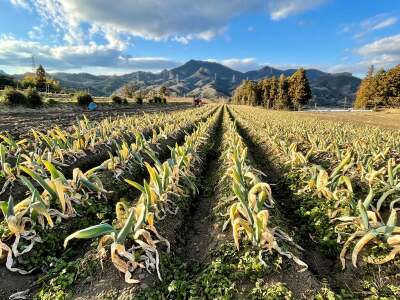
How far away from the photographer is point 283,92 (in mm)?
Result: 52281

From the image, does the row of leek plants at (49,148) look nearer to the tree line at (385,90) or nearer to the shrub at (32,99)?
the shrub at (32,99)

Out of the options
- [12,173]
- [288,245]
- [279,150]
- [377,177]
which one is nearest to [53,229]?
[12,173]

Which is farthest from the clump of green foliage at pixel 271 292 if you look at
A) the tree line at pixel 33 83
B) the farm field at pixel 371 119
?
the tree line at pixel 33 83

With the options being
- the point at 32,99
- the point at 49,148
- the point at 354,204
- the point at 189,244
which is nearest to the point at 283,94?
the point at 32,99

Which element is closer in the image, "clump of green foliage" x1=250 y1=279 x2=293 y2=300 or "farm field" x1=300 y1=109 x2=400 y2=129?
"clump of green foliage" x1=250 y1=279 x2=293 y2=300

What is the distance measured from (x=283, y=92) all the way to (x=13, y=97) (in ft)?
146

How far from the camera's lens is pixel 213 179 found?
6395mm

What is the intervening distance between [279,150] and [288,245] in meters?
5.06

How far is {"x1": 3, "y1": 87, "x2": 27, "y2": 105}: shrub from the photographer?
17812 mm

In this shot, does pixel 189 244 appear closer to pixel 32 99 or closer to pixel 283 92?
pixel 32 99

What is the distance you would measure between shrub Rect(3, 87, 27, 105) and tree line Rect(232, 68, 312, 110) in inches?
1620

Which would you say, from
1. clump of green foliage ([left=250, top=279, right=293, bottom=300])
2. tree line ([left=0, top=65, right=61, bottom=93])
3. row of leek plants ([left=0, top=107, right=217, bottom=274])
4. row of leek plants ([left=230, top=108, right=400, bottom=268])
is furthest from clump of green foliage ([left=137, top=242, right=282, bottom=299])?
tree line ([left=0, top=65, right=61, bottom=93])

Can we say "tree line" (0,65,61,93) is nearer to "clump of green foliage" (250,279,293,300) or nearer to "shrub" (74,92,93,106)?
"shrub" (74,92,93,106)

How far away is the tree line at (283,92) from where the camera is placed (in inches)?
1874
